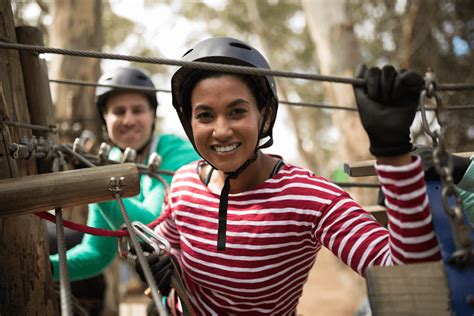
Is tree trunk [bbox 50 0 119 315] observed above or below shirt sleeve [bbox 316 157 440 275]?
above

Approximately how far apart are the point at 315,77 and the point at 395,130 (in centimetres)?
25

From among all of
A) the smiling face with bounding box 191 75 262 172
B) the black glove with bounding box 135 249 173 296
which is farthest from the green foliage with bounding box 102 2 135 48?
the black glove with bounding box 135 249 173 296

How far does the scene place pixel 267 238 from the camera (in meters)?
1.62

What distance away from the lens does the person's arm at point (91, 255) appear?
2.36 m

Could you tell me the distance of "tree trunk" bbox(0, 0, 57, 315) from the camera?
5.32 feet

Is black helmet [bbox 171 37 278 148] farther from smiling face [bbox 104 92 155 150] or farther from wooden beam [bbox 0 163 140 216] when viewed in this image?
smiling face [bbox 104 92 155 150]

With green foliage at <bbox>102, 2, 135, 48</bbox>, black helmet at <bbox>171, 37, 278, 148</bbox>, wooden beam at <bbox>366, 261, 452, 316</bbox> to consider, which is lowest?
wooden beam at <bbox>366, 261, 452, 316</bbox>

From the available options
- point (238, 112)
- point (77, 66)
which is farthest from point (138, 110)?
point (77, 66)

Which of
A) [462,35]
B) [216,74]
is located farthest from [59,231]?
[462,35]

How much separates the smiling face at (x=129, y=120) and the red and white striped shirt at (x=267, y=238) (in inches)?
47.9

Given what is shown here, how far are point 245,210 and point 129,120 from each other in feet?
5.26

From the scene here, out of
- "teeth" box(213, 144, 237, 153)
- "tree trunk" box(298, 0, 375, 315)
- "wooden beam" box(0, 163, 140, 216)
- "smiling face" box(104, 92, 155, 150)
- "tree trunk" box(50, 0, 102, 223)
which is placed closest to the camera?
"wooden beam" box(0, 163, 140, 216)

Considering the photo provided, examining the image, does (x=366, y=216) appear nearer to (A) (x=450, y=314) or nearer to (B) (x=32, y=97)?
(A) (x=450, y=314)

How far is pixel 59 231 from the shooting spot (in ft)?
4.59
